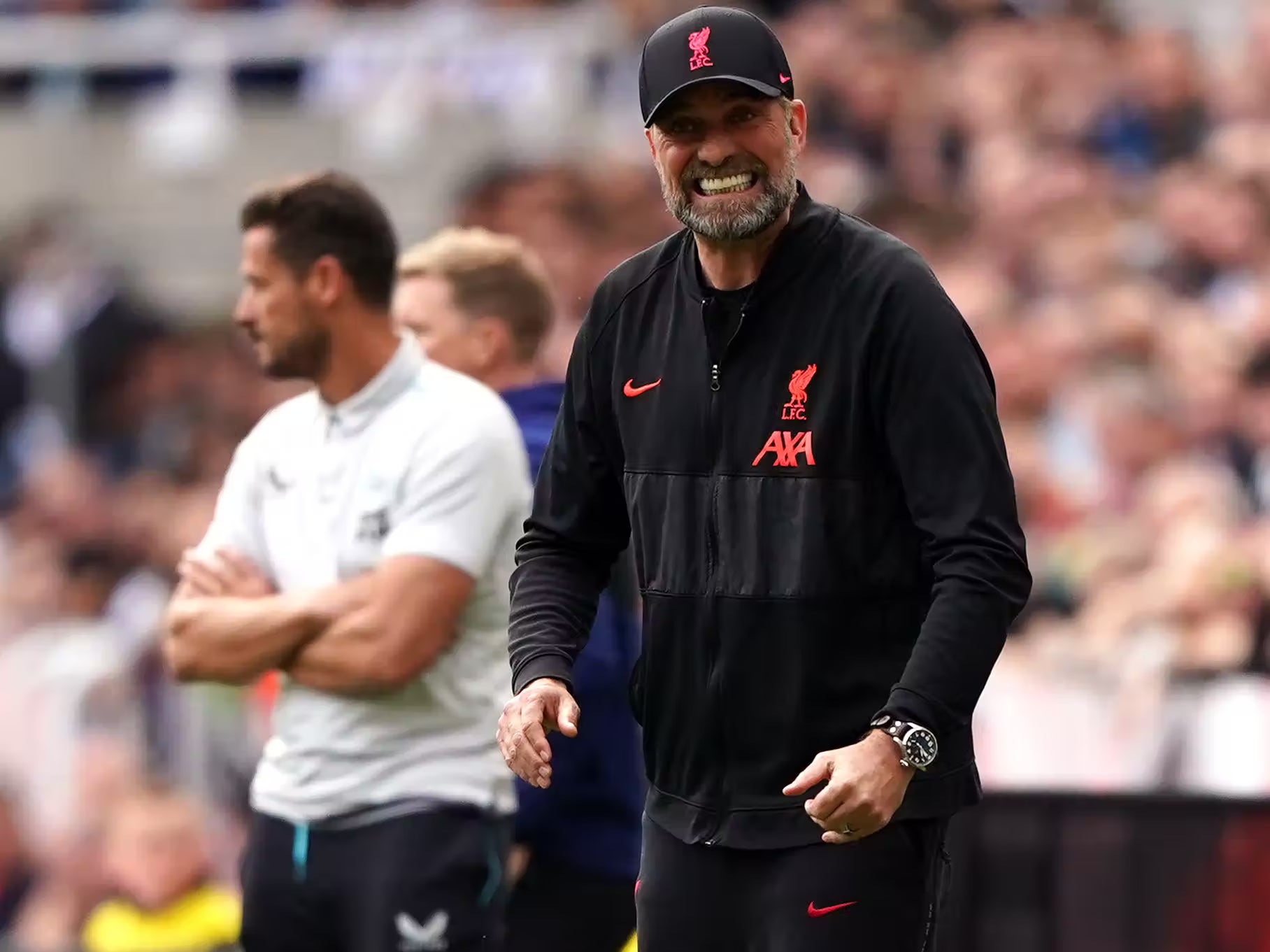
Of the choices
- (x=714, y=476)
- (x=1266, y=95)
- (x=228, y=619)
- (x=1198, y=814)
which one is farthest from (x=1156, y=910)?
(x=1266, y=95)

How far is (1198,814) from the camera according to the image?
21.9 feet

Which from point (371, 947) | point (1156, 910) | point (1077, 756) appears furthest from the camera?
point (1077, 756)

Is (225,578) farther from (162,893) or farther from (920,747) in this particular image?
(162,893)

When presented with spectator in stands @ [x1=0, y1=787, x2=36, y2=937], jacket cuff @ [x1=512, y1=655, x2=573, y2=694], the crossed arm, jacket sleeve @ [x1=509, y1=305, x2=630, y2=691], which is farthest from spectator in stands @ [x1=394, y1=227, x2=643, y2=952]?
spectator in stands @ [x1=0, y1=787, x2=36, y2=937]

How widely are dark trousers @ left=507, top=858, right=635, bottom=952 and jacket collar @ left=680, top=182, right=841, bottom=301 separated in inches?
77.4

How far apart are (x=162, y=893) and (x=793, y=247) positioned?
15.4ft

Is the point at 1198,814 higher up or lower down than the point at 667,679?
lower down

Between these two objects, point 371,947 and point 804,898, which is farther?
point 371,947

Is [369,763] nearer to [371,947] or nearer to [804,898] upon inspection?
[371,947]

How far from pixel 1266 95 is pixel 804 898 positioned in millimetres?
7702

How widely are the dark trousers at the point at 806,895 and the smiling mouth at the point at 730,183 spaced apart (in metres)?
1.03

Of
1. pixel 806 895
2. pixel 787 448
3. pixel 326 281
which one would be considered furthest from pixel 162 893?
pixel 787 448

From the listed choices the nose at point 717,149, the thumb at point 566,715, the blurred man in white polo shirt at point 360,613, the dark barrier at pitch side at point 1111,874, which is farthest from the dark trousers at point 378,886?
the dark barrier at pitch side at point 1111,874

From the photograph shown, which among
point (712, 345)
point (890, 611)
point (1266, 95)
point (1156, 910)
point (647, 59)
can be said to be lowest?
point (1156, 910)
